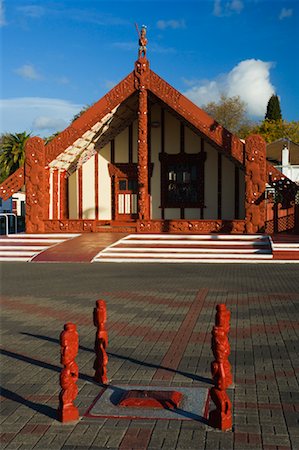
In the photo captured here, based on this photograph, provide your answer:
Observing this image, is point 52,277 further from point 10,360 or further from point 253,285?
point 10,360

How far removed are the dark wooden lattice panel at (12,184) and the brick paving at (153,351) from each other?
8535 millimetres

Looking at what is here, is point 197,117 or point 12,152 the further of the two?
point 12,152

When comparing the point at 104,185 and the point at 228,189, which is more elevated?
the point at 104,185

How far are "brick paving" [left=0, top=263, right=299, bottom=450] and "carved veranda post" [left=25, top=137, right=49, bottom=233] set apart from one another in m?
7.65

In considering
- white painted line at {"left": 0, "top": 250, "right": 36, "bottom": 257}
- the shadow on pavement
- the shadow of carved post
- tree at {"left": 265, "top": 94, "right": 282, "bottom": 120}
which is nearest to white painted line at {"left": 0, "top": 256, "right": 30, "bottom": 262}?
white painted line at {"left": 0, "top": 250, "right": 36, "bottom": 257}

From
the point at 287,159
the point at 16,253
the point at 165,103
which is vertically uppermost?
the point at 165,103

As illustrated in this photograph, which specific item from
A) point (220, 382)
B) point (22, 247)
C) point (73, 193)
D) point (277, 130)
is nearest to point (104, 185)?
point (73, 193)

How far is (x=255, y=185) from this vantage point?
20.1 m

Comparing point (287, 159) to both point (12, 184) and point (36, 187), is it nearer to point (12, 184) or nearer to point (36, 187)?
point (36, 187)

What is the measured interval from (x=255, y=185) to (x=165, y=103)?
508 centimetres

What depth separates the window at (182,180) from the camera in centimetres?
2516

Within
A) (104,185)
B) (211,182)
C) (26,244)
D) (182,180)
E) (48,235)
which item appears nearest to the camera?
(26,244)

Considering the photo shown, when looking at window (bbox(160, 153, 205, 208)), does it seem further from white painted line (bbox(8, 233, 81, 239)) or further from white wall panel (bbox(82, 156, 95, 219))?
white painted line (bbox(8, 233, 81, 239))

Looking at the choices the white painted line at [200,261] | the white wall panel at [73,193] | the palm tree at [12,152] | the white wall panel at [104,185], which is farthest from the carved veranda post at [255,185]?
the palm tree at [12,152]
